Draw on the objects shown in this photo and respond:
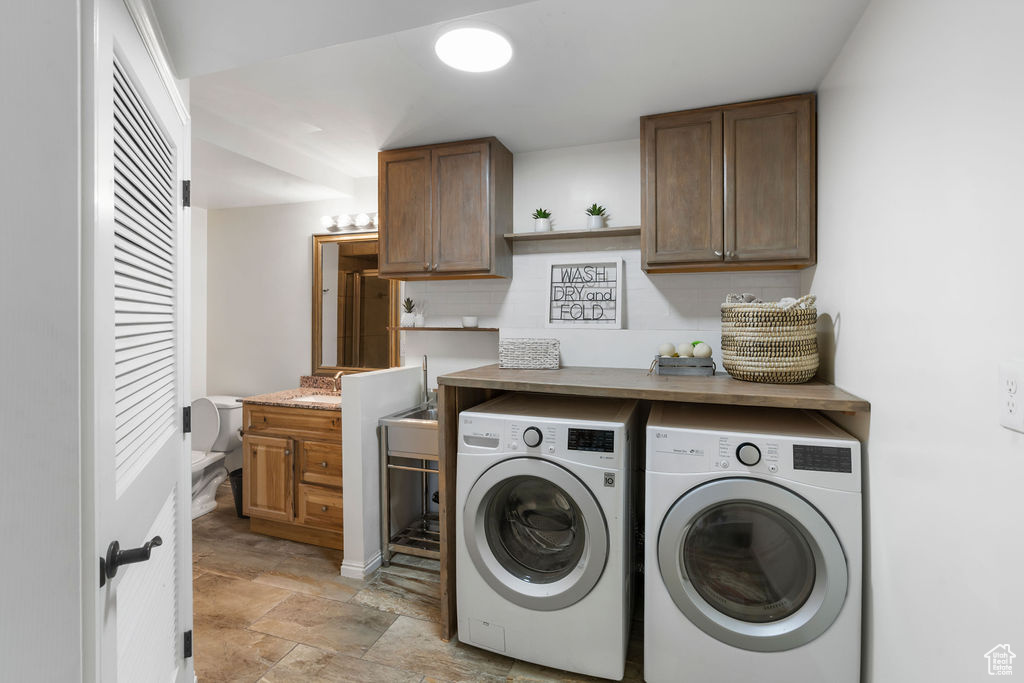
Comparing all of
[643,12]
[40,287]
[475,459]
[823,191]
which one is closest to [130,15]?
[40,287]

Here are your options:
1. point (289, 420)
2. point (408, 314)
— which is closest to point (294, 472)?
point (289, 420)

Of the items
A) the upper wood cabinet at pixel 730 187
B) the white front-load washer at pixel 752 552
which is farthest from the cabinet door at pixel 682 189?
the white front-load washer at pixel 752 552

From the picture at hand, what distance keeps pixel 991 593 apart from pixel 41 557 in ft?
5.46

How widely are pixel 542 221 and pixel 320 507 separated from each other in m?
2.14

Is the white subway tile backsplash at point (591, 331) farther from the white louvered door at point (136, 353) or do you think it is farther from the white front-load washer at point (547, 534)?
the white louvered door at point (136, 353)

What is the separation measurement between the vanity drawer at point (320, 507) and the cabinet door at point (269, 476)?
3.2 inches

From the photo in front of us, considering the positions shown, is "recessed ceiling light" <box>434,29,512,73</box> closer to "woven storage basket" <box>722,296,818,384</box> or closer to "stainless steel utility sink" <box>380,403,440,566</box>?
"woven storage basket" <box>722,296,818,384</box>

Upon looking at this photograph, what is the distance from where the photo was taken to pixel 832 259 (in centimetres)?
195

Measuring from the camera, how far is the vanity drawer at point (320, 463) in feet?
9.40

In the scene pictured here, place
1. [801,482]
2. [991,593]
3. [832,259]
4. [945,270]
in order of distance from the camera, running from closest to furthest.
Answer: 1. [991,593]
2. [945,270]
3. [801,482]
4. [832,259]

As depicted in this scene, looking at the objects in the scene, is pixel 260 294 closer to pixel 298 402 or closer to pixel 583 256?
pixel 298 402

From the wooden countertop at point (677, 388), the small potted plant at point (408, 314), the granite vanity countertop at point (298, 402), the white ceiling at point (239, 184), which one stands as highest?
the white ceiling at point (239, 184)

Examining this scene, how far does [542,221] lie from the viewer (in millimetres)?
2816

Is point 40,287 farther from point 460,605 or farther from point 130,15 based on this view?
point 460,605
